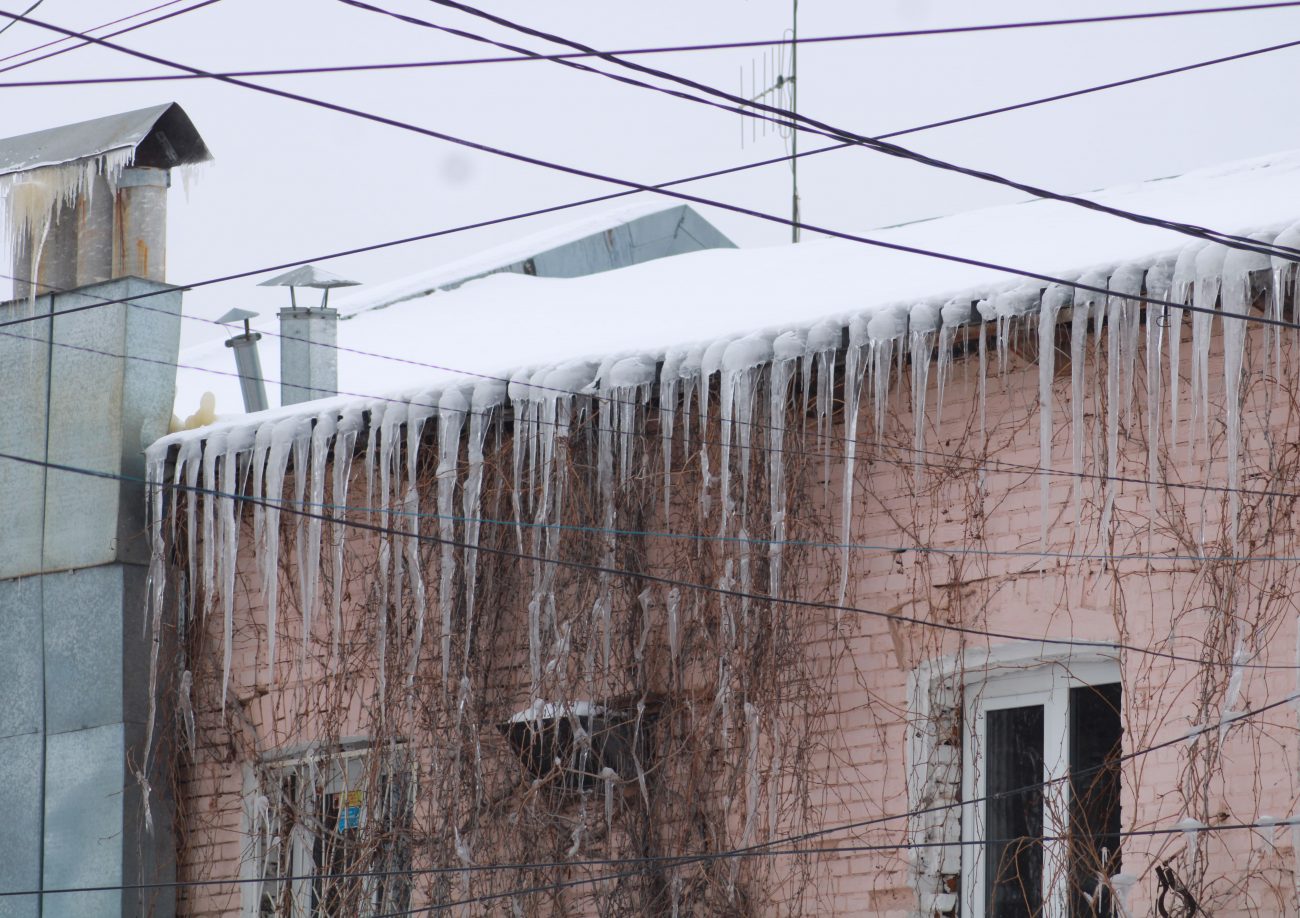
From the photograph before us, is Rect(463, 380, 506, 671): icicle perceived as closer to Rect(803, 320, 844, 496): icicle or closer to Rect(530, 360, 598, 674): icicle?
Rect(530, 360, 598, 674): icicle

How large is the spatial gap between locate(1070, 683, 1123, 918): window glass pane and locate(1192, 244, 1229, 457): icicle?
3.14 ft

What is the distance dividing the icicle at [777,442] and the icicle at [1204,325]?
4.40 feet

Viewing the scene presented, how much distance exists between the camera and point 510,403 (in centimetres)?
767

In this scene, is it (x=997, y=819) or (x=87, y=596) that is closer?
(x=997, y=819)

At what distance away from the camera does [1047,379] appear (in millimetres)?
6508

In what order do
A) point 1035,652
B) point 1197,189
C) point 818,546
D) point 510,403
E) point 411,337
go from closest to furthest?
point 1035,652
point 818,546
point 510,403
point 1197,189
point 411,337

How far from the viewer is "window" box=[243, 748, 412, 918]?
26.1 ft

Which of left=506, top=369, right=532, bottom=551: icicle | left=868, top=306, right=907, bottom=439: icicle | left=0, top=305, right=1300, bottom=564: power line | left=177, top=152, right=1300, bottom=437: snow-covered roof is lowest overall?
left=0, top=305, right=1300, bottom=564: power line

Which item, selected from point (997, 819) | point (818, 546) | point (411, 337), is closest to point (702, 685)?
point (818, 546)

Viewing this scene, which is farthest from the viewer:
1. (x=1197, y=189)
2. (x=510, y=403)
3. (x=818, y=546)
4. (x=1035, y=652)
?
(x=1197, y=189)

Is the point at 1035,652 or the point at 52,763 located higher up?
the point at 1035,652

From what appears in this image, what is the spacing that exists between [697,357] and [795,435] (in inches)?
17.7

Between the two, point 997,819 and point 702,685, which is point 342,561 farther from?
point 997,819

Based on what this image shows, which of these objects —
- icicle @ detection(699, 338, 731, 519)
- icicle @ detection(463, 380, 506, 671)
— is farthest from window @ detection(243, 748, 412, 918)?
icicle @ detection(699, 338, 731, 519)
